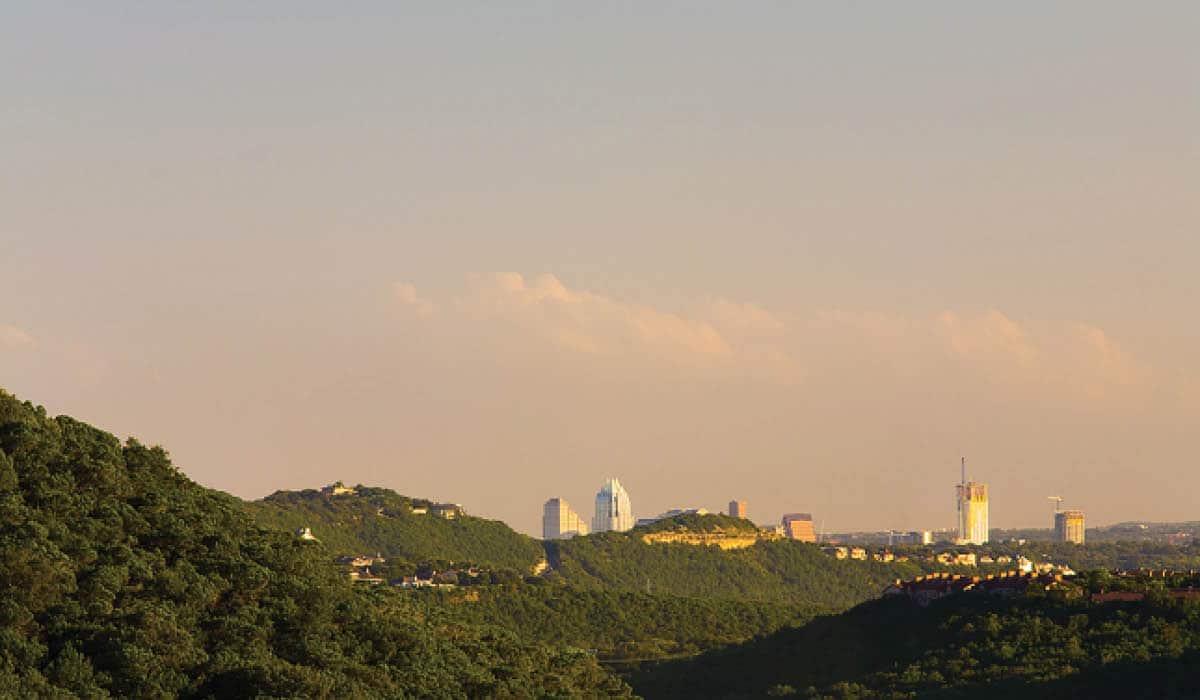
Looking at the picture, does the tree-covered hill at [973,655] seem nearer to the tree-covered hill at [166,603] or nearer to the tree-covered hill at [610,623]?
the tree-covered hill at [166,603]

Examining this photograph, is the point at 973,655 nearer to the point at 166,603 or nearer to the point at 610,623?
the point at 166,603

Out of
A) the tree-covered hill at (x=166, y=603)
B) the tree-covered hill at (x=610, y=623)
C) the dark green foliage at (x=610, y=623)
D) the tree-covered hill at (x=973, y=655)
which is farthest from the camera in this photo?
the dark green foliage at (x=610, y=623)

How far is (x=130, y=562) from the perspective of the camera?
63656mm

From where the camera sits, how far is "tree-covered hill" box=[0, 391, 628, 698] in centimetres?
5672

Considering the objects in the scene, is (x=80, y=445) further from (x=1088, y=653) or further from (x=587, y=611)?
(x=587, y=611)

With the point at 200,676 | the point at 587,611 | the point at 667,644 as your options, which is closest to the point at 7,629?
the point at 200,676

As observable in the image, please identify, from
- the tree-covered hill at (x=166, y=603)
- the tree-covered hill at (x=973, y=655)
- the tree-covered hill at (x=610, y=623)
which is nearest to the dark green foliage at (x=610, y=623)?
the tree-covered hill at (x=610, y=623)

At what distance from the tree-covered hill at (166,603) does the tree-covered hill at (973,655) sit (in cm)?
3577

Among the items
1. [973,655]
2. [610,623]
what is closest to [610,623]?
[610,623]

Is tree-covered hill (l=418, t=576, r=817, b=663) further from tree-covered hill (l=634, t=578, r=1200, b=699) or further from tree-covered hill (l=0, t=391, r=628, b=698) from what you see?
tree-covered hill (l=0, t=391, r=628, b=698)

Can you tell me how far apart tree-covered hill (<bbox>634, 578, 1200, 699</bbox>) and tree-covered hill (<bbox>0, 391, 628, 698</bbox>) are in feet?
117

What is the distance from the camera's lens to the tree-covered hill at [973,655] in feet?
345

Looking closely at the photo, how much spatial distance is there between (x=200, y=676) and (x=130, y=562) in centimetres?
728

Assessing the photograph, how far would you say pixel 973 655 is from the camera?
4596 inches
